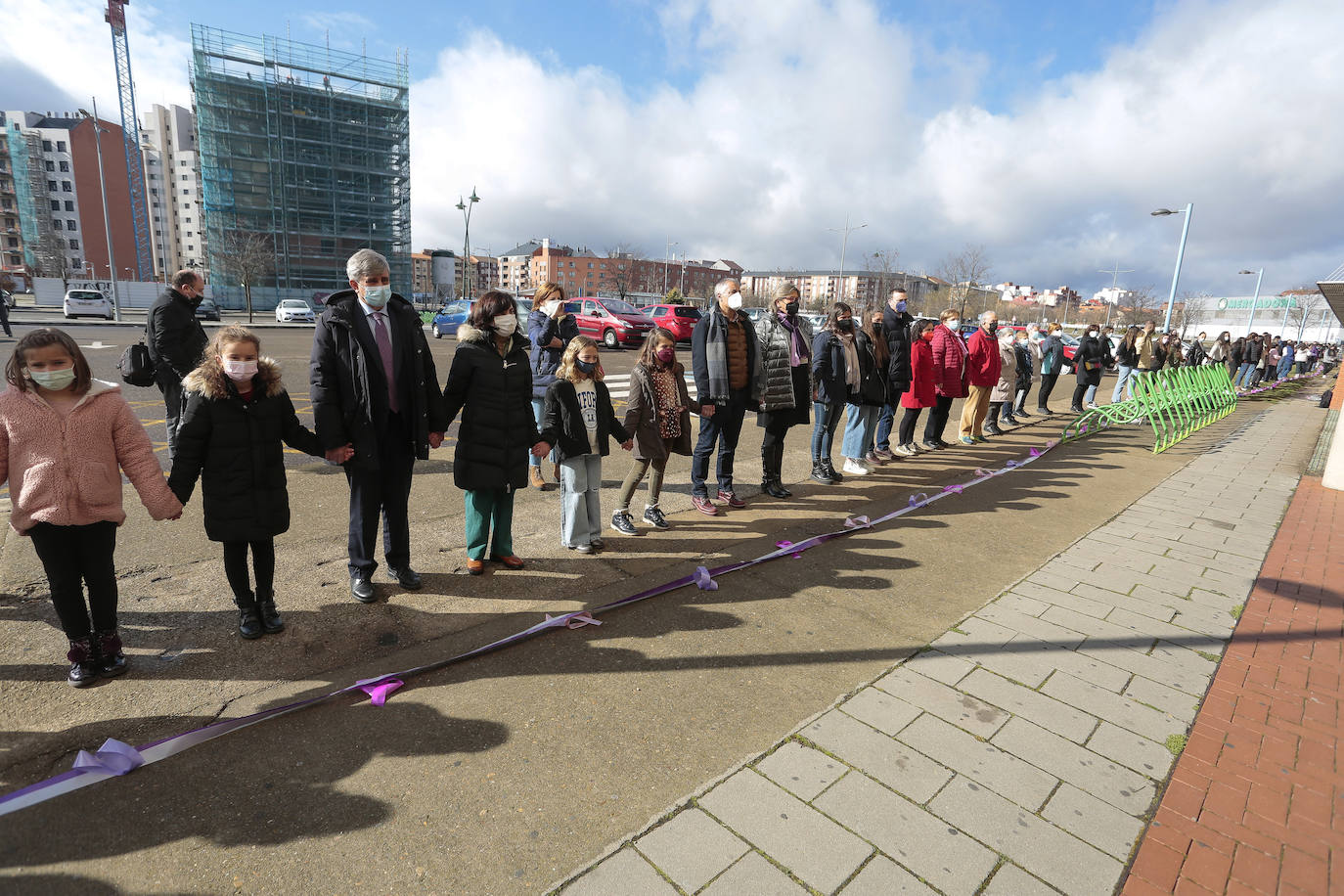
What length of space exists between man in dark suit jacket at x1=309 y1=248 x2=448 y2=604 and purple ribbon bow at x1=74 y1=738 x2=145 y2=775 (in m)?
1.42

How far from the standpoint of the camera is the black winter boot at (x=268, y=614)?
3.44 metres

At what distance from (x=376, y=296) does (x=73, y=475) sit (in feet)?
5.16

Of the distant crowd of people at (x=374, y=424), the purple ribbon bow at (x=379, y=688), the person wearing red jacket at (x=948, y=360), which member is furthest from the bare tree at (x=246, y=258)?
the purple ribbon bow at (x=379, y=688)

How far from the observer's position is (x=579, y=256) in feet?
463

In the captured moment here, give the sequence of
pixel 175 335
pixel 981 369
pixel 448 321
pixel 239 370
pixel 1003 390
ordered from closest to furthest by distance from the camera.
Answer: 1. pixel 239 370
2. pixel 175 335
3. pixel 981 369
4. pixel 1003 390
5. pixel 448 321

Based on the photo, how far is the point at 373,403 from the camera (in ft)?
12.1

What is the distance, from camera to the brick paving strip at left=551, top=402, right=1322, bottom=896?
83.0 inches

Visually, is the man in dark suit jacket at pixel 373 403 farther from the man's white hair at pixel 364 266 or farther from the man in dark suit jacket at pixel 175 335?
the man in dark suit jacket at pixel 175 335

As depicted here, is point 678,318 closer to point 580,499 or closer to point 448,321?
point 448,321

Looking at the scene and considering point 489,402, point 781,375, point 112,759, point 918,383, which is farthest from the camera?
point 918,383

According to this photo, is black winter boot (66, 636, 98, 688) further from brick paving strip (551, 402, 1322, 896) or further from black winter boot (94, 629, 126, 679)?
brick paving strip (551, 402, 1322, 896)

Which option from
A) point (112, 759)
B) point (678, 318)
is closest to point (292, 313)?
point (678, 318)

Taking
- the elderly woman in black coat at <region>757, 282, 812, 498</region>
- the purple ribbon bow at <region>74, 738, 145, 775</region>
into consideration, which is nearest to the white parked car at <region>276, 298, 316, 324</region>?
the elderly woman in black coat at <region>757, 282, 812, 498</region>

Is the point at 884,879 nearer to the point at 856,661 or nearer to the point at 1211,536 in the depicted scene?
the point at 856,661
